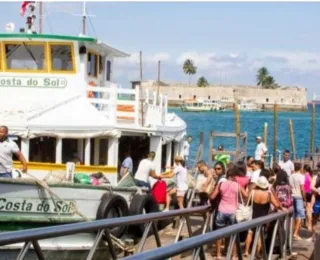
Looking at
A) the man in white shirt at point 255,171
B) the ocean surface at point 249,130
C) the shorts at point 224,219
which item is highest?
the man in white shirt at point 255,171

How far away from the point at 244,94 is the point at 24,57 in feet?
486

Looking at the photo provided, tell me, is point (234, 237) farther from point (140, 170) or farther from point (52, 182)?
point (140, 170)

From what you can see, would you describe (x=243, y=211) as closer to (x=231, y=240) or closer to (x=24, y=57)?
(x=231, y=240)

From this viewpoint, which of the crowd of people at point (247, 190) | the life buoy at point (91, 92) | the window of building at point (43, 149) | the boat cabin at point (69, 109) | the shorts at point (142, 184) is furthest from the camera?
the life buoy at point (91, 92)

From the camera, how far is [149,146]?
17.3 meters

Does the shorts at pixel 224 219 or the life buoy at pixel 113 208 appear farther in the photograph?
the life buoy at pixel 113 208

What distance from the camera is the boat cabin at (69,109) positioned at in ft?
50.1

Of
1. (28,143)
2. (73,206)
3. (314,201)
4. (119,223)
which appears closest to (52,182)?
(73,206)

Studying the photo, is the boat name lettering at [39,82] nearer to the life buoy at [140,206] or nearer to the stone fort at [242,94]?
the life buoy at [140,206]

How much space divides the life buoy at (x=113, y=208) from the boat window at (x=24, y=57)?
167 inches

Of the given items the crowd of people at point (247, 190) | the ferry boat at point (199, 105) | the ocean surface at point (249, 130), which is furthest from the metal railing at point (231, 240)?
the ferry boat at point (199, 105)

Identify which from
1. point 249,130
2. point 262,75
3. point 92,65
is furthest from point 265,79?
point 92,65

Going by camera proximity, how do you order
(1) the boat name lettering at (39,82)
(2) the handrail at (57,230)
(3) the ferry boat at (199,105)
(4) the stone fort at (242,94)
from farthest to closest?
(3) the ferry boat at (199,105) < (4) the stone fort at (242,94) < (1) the boat name lettering at (39,82) < (2) the handrail at (57,230)

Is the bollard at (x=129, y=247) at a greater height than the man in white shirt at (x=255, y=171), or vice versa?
the man in white shirt at (x=255, y=171)
